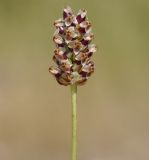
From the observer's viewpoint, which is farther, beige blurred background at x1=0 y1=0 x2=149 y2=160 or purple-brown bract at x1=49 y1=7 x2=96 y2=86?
beige blurred background at x1=0 y1=0 x2=149 y2=160

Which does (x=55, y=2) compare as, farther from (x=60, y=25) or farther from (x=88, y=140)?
(x=60, y=25)

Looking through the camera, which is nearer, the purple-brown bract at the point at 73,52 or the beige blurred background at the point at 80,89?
the purple-brown bract at the point at 73,52

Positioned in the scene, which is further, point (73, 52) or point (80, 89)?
point (80, 89)

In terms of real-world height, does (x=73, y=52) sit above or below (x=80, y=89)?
below
